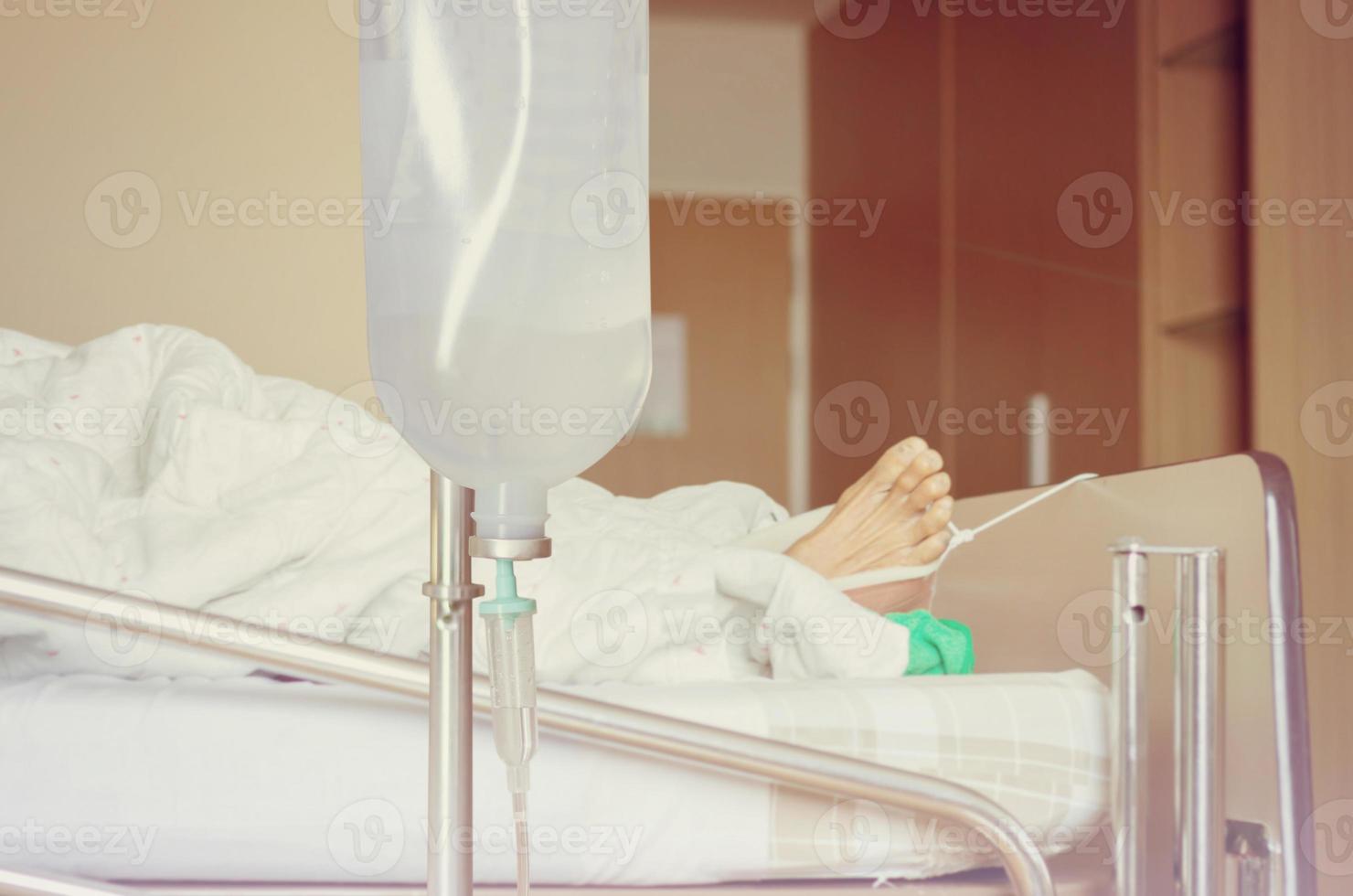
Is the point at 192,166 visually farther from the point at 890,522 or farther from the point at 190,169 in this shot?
the point at 890,522

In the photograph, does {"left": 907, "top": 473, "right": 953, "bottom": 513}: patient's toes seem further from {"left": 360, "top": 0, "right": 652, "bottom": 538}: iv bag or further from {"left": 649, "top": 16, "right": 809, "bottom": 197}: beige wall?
{"left": 649, "top": 16, "right": 809, "bottom": 197}: beige wall

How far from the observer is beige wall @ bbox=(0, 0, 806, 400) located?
2049 millimetres

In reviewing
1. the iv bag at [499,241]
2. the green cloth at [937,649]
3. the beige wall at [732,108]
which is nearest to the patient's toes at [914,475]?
the green cloth at [937,649]

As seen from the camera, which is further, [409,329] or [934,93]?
[934,93]

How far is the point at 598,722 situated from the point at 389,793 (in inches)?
5.8

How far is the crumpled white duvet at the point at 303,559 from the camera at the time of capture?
0.88m

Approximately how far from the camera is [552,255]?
1.19ft

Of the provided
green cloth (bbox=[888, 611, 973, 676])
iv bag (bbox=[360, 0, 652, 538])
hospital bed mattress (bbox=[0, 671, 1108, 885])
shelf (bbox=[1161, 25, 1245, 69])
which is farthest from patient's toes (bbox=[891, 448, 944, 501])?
shelf (bbox=[1161, 25, 1245, 69])

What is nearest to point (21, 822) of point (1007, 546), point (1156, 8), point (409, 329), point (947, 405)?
point (409, 329)

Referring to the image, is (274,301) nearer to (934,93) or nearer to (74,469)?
(74,469)

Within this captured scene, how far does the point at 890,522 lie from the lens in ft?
3.93

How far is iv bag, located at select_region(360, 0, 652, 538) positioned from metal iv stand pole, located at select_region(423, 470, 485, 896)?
3cm

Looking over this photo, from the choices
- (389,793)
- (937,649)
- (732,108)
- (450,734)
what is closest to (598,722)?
(389,793)

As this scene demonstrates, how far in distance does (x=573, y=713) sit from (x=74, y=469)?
21.3 inches
